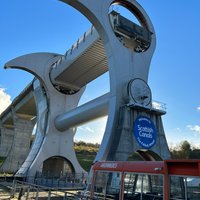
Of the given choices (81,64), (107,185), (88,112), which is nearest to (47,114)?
(81,64)

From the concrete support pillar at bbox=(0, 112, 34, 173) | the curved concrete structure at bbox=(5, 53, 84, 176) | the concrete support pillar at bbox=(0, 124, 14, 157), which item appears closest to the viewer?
the curved concrete structure at bbox=(5, 53, 84, 176)

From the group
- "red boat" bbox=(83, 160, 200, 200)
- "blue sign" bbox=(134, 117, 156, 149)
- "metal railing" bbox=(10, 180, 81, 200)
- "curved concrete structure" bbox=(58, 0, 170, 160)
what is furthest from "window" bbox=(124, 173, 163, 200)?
"blue sign" bbox=(134, 117, 156, 149)

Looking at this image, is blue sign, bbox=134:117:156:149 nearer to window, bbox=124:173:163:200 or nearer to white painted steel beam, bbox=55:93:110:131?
white painted steel beam, bbox=55:93:110:131

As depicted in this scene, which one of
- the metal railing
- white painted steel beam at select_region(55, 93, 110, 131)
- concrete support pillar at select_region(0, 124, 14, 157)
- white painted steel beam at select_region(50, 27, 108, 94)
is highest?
white painted steel beam at select_region(50, 27, 108, 94)

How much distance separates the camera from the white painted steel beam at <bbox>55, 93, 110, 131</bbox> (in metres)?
22.2

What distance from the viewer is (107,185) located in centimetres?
1035

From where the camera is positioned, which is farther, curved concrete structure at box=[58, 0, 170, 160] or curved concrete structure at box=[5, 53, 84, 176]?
curved concrete structure at box=[5, 53, 84, 176]

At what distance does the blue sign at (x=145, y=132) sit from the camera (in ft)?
62.2

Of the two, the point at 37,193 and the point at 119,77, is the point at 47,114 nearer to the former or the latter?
the point at 119,77

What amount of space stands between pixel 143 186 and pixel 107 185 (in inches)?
79.5

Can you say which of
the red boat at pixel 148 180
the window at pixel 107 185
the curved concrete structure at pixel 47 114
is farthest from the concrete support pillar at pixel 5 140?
the red boat at pixel 148 180

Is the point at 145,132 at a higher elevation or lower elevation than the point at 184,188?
higher

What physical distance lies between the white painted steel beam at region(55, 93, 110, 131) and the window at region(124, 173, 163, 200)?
1228cm

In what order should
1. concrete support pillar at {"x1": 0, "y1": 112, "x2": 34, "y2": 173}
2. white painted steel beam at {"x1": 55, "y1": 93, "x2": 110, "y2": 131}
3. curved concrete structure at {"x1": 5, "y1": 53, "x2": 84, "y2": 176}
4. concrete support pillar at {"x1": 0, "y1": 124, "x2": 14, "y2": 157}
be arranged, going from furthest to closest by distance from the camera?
concrete support pillar at {"x1": 0, "y1": 124, "x2": 14, "y2": 157} → concrete support pillar at {"x1": 0, "y1": 112, "x2": 34, "y2": 173} → curved concrete structure at {"x1": 5, "y1": 53, "x2": 84, "y2": 176} → white painted steel beam at {"x1": 55, "y1": 93, "x2": 110, "y2": 131}
